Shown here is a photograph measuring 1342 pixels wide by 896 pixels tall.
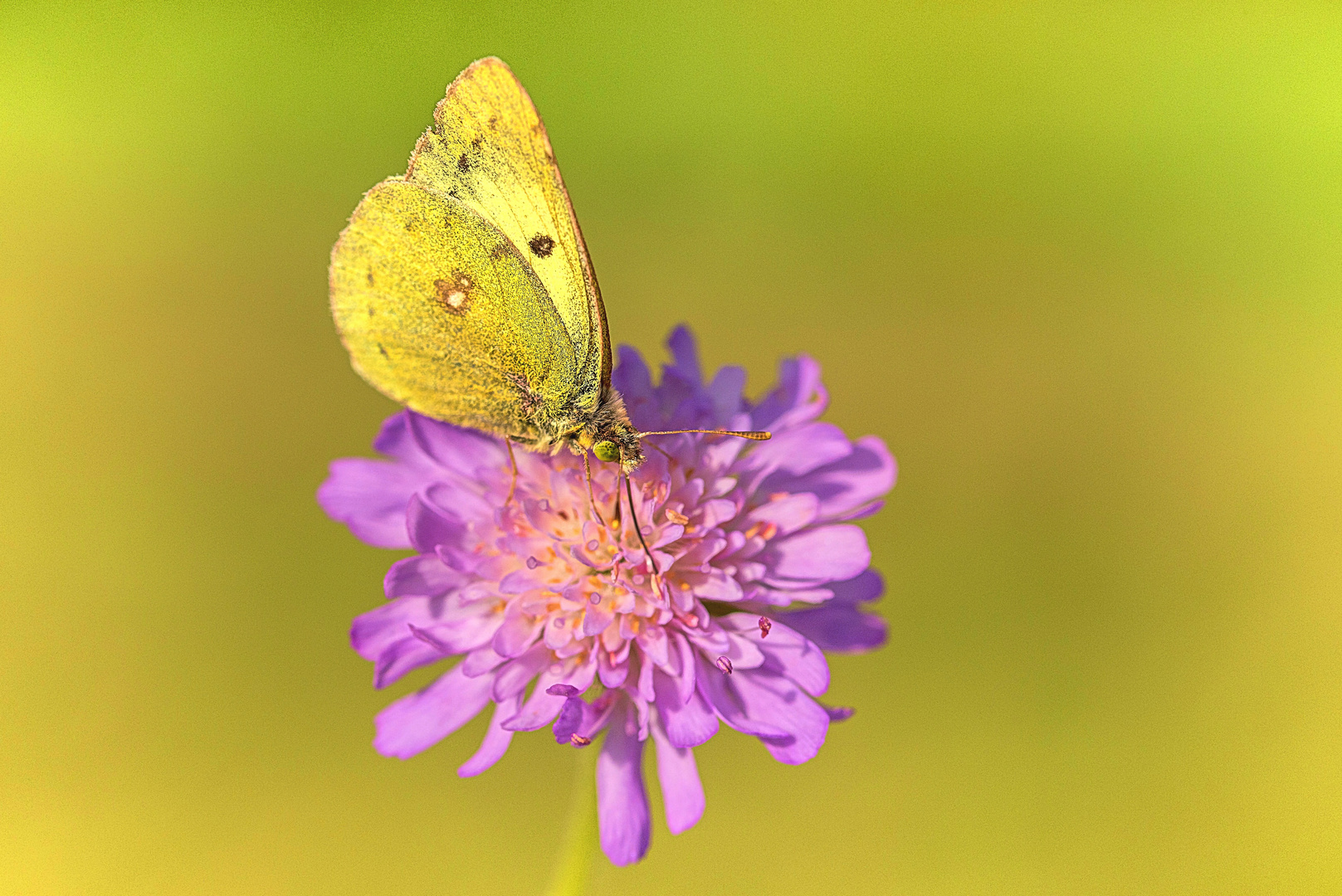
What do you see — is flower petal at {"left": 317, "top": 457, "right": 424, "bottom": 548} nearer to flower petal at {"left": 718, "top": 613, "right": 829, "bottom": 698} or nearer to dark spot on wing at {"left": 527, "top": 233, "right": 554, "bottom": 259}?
dark spot on wing at {"left": 527, "top": 233, "right": 554, "bottom": 259}

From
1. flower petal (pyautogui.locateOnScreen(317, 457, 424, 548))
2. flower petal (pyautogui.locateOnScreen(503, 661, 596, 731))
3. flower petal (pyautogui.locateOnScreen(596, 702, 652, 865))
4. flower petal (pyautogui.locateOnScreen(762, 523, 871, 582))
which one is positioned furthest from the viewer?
flower petal (pyautogui.locateOnScreen(317, 457, 424, 548))

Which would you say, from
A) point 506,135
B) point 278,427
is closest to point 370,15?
point 278,427

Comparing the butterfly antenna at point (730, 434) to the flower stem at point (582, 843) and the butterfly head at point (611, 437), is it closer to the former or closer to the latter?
the butterfly head at point (611, 437)

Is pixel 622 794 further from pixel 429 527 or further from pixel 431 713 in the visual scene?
pixel 429 527

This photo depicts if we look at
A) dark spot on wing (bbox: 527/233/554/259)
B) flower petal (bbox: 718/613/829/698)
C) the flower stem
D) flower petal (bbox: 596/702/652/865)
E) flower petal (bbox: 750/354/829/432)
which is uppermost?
dark spot on wing (bbox: 527/233/554/259)

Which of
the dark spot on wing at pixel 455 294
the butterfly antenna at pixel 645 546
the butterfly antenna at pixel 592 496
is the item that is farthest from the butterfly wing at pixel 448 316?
the butterfly antenna at pixel 645 546

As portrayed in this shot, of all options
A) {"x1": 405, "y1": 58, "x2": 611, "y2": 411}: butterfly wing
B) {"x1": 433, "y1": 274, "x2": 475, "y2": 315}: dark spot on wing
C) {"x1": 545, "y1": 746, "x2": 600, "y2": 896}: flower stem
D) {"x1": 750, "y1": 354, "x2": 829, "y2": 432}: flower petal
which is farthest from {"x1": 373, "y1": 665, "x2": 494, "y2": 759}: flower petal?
{"x1": 750, "y1": 354, "x2": 829, "y2": 432}: flower petal
